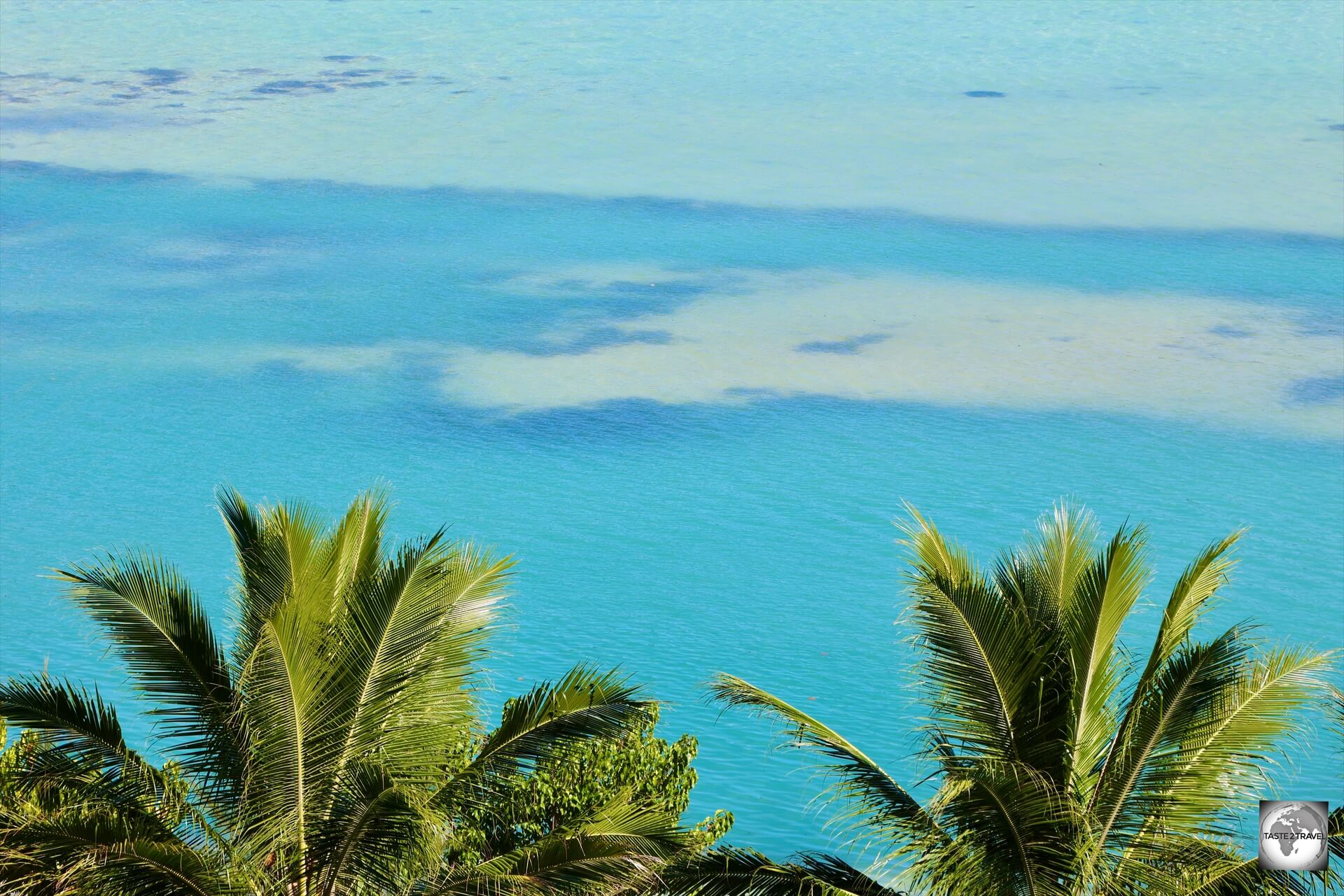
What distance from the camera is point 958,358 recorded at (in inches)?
629

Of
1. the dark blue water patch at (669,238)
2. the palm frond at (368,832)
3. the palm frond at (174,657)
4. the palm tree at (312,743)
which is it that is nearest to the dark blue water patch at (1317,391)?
the dark blue water patch at (669,238)

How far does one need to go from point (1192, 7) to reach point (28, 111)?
69.2ft

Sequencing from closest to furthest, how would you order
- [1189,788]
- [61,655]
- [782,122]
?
[1189,788], [61,655], [782,122]

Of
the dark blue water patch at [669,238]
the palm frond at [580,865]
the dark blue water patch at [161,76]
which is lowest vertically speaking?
the palm frond at [580,865]

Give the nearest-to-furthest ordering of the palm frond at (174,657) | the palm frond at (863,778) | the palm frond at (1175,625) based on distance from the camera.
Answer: the palm frond at (863,778) < the palm frond at (1175,625) < the palm frond at (174,657)

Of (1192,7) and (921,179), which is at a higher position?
(1192,7)

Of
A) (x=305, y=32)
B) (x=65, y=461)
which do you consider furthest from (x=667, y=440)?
(x=305, y=32)

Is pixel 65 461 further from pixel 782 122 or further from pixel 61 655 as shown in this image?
pixel 782 122

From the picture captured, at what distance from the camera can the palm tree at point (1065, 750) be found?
500 cm

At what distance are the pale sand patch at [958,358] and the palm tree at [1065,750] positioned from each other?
9626mm

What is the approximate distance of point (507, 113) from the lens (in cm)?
2469
